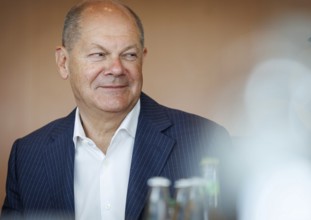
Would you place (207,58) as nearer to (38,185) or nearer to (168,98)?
(168,98)

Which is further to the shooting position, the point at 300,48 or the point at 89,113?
the point at 300,48

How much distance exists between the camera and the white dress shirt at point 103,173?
1.36 meters

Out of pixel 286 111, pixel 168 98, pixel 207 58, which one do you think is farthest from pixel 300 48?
pixel 168 98

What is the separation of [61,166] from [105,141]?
0.52 feet

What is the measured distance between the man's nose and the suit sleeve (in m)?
0.48

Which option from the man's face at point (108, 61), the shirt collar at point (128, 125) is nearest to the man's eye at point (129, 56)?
the man's face at point (108, 61)

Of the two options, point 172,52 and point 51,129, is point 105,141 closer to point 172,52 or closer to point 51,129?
point 51,129

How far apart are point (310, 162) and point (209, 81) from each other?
0.98 meters

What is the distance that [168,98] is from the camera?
311 centimetres

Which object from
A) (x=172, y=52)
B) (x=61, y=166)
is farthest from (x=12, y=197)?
(x=172, y=52)

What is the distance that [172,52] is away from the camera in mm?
3115

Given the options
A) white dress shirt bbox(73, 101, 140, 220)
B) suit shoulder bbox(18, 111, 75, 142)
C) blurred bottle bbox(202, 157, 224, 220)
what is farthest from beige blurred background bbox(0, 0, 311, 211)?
blurred bottle bbox(202, 157, 224, 220)

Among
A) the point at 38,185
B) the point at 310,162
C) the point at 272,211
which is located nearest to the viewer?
the point at 272,211

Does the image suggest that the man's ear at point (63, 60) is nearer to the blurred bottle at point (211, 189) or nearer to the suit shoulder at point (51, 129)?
the suit shoulder at point (51, 129)
